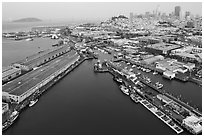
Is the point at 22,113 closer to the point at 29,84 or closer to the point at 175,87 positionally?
the point at 29,84

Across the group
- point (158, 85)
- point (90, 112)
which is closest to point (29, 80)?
point (90, 112)

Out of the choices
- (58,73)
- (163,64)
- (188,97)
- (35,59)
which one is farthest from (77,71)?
(188,97)

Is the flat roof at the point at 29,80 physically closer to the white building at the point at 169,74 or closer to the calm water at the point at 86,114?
the calm water at the point at 86,114

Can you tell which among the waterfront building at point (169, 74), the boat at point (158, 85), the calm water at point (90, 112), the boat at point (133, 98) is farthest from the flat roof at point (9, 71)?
the waterfront building at point (169, 74)

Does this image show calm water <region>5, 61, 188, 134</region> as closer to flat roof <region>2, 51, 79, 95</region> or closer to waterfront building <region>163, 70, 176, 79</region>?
flat roof <region>2, 51, 79, 95</region>

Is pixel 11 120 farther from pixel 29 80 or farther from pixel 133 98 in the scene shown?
pixel 133 98

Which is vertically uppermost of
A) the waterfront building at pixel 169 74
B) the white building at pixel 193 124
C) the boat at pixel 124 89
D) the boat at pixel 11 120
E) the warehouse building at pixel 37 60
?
the warehouse building at pixel 37 60
